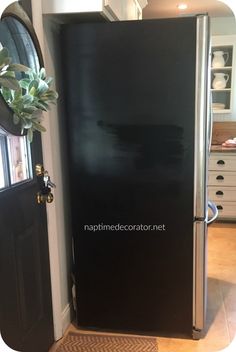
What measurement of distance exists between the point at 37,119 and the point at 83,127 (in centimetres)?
45

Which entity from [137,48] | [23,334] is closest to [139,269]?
[23,334]

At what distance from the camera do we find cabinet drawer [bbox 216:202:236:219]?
3.41 metres

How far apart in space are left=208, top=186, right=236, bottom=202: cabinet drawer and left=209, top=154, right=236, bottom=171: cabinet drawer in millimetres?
214

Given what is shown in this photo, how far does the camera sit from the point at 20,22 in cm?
127

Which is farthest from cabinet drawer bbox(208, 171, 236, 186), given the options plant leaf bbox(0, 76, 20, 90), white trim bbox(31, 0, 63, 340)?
plant leaf bbox(0, 76, 20, 90)

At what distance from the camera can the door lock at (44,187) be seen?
152 cm

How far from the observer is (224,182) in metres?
3.38

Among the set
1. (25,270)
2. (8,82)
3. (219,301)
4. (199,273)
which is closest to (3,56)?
(8,82)

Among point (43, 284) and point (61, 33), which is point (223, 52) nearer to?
point (61, 33)

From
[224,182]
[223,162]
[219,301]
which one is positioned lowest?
[219,301]

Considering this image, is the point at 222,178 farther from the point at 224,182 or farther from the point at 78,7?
the point at 78,7

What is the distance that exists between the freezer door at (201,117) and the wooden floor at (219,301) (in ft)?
2.30

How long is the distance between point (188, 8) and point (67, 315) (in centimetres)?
285

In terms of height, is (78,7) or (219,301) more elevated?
Result: (78,7)
